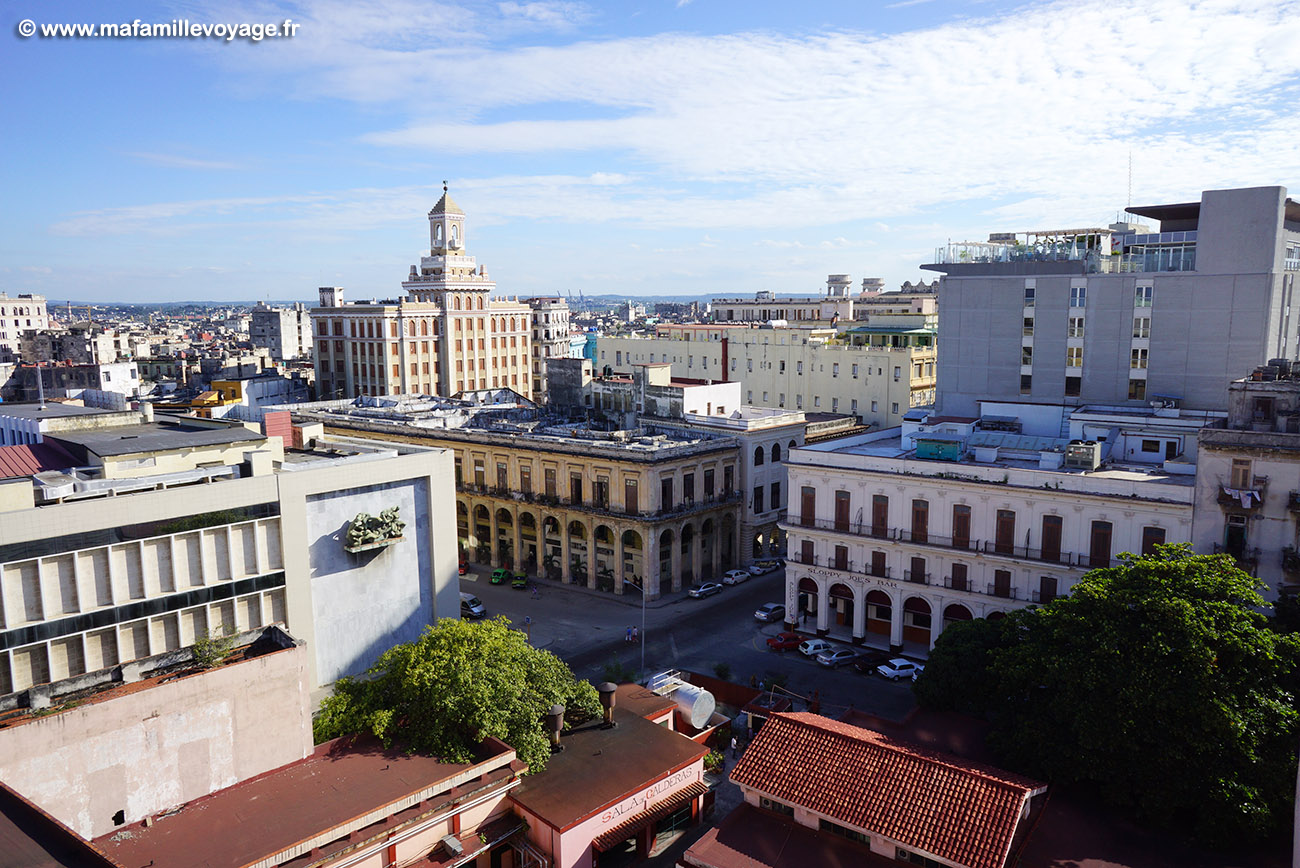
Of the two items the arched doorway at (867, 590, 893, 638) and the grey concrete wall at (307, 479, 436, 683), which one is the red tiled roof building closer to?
the grey concrete wall at (307, 479, 436, 683)

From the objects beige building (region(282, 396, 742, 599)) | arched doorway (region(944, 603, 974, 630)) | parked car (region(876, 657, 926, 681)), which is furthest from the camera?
beige building (region(282, 396, 742, 599))

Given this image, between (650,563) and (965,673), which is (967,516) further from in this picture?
(650,563)

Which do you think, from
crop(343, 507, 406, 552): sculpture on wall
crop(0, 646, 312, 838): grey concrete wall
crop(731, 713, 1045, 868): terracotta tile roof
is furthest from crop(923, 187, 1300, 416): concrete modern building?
crop(0, 646, 312, 838): grey concrete wall

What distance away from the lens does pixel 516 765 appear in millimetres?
30500

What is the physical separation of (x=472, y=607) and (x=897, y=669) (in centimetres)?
2874

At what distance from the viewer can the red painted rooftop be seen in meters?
24.6

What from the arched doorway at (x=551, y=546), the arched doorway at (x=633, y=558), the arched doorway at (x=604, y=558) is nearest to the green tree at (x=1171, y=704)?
the arched doorway at (x=633, y=558)

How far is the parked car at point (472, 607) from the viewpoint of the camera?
60.8m

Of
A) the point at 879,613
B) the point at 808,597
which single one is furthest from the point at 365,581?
the point at 879,613

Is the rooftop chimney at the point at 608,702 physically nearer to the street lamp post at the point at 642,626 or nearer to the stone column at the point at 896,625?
the street lamp post at the point at 642,626

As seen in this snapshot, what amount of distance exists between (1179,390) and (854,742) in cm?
4778

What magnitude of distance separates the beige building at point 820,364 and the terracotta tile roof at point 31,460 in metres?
66.2

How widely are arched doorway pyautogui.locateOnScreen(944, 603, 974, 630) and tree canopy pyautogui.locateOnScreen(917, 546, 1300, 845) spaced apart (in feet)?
56.7

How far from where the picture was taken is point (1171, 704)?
29109 mm
